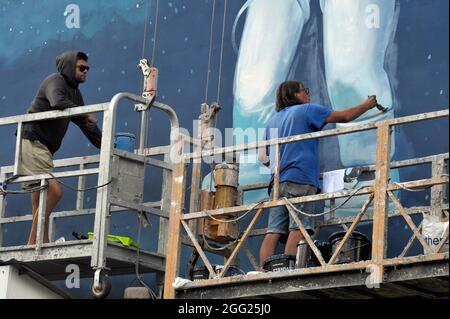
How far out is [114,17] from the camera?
20719mm

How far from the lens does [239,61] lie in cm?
1923

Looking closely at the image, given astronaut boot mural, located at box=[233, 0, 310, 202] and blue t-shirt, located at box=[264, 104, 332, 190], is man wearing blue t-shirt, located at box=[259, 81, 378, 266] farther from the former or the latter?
astronaut boot mural, located at box=[233, 0, 310, 202]

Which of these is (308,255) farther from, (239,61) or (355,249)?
(239,61)

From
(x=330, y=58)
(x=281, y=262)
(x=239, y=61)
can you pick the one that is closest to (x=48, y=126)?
(x=239, y=61)

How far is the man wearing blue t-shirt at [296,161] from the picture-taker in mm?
15867

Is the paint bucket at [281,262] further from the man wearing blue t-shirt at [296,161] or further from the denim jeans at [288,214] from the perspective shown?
the denim jeans at [288,214]

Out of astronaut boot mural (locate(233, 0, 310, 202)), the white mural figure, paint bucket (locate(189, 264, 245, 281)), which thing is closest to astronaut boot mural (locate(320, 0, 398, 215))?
the white mural figure

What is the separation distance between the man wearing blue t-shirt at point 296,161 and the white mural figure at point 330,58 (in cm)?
175

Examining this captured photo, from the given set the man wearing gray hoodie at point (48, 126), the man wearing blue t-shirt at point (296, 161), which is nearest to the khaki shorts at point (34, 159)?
the man wearing gray hoodie at point (48, 126)

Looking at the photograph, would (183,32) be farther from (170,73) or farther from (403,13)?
(403,13)

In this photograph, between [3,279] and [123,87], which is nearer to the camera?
[3,279]

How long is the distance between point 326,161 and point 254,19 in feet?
7.06
